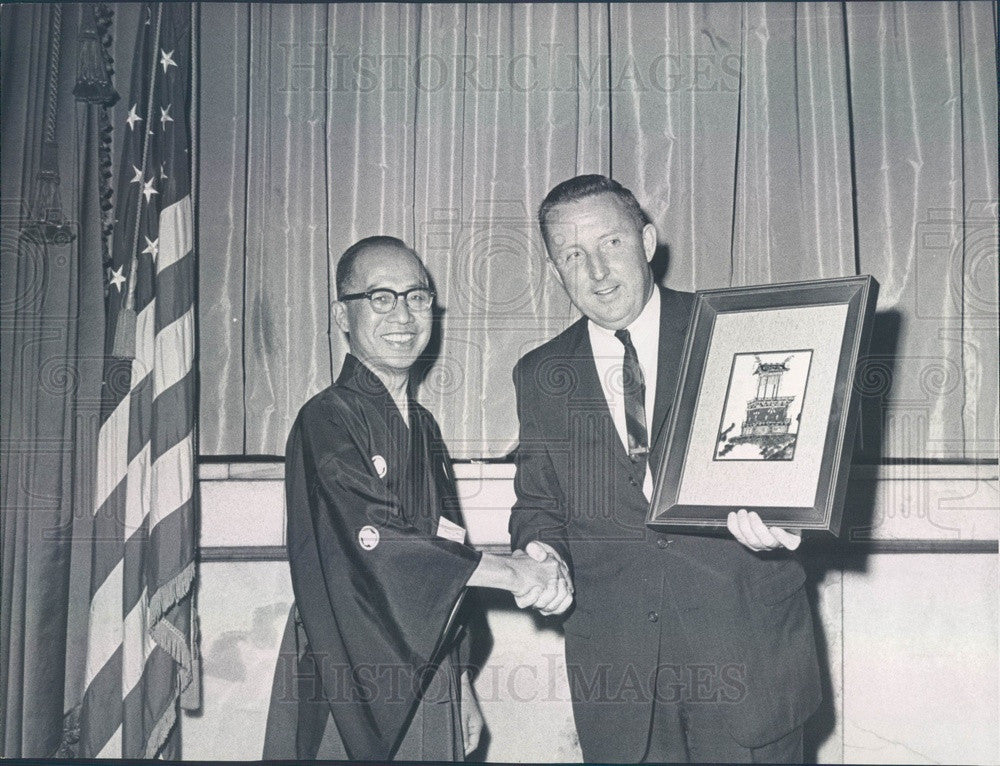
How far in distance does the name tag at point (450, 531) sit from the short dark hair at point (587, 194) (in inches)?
38.6

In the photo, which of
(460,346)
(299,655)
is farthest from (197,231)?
A: (299,655)

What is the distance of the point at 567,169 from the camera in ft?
11.1

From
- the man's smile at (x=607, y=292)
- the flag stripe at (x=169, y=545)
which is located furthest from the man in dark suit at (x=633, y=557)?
the flag stripe at (x=169, y=545)

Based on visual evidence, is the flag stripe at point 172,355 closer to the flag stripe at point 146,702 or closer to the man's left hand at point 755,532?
the flag stripe at point 146,702

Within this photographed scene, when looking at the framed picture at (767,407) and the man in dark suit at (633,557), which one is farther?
the man in dark suit at (633,557)

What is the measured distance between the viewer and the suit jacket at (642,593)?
3.05m

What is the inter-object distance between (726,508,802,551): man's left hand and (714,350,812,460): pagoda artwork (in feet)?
0.56

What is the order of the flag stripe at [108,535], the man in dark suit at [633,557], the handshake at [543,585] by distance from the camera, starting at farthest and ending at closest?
the flag stripe at [108,535], the handshake at [543,585], the man in dark suit at [633,557]

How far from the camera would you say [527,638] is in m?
3.27

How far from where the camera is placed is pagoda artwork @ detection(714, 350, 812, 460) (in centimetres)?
278

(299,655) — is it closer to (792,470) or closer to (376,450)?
(376,450)

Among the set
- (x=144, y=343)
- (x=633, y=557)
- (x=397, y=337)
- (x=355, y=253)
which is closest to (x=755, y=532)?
(x=633, y=557)

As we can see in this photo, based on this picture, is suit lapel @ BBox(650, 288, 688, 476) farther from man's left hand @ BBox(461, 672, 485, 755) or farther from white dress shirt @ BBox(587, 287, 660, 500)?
man's left hand @ BBox(461, 672, 485, 755)

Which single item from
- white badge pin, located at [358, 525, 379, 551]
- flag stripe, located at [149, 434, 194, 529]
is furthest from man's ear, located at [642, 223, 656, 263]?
flag stripe, located at [149, 434, 194, 529]
